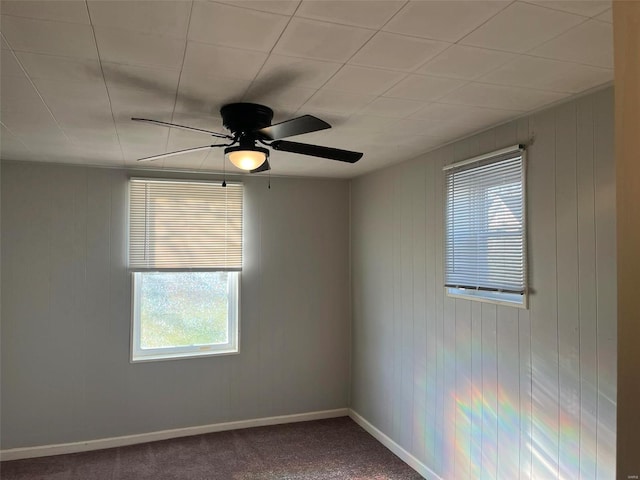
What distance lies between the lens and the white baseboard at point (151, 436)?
3.62 meters

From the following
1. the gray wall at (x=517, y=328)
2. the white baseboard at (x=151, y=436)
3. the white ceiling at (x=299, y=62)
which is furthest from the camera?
the white baseboard at (x=151, y=436)

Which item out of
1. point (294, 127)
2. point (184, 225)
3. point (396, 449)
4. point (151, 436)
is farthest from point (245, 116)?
point (151, 436)

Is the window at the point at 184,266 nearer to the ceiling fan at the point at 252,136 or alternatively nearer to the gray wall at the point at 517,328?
the gray wall at the point at 517,328

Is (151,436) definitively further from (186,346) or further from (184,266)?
(184,266)

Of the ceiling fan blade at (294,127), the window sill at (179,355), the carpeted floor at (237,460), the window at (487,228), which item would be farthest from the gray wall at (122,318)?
the ceiling fan blade at (294,127)

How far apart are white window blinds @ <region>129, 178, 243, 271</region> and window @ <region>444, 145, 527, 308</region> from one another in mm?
2010

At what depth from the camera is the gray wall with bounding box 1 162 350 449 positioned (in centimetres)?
366

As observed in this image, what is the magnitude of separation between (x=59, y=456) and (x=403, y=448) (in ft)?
8.95

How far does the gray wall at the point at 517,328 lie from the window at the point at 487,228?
7 centimetres

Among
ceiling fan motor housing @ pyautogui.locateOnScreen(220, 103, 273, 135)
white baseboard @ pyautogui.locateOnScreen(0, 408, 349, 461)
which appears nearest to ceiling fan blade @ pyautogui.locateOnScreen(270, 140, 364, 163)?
ceiling fan motor housing @ pyautogui.locateOnScreen(220, 103, 273, 135)

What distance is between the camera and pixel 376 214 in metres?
4.07

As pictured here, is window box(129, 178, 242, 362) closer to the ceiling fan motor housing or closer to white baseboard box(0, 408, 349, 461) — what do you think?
white baseboard box(0, 408, 349, 461)

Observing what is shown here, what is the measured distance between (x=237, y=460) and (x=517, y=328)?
2.38 metres

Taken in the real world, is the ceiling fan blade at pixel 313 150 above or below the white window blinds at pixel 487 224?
above
